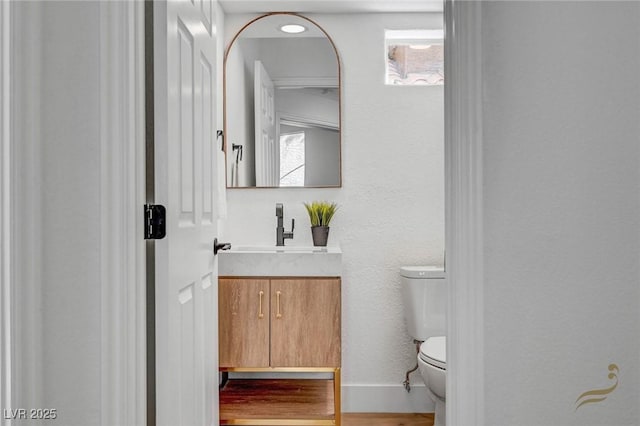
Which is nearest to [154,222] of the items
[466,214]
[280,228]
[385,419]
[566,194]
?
[466,214]

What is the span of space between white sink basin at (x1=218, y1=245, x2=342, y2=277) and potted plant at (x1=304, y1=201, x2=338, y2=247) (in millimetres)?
375

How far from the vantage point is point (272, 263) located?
2.57 m

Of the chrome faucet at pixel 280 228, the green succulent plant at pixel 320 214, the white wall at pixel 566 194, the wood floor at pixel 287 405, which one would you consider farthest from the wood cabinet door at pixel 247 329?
the white wall at pixel 566 194

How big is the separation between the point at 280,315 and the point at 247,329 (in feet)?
0.54

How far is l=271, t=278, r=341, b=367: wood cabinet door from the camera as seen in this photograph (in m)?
2.55

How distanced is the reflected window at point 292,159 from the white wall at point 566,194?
1.90 meters

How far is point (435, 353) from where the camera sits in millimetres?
2369

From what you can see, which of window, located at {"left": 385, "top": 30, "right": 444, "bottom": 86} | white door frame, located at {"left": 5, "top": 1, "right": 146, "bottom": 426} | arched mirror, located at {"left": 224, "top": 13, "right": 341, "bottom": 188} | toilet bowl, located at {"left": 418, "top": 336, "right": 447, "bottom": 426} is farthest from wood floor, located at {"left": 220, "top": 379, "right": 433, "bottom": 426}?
window, located at {"left": 385, "top": 30, "right": 444, "bottom": 86}

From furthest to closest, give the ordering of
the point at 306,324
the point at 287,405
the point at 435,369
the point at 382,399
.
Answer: the point at 382,399
the point at 287,405
the point at 306,324
the point at 435,369

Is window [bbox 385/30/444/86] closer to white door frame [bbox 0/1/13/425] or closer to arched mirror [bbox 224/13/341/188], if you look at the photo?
arched mirror [bbox 224/13/341/188]

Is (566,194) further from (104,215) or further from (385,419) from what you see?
(385,419)

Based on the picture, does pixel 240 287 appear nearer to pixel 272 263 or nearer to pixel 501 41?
pixel 272 263

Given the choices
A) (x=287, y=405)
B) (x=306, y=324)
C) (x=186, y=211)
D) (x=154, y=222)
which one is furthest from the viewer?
(x=287, y=405)

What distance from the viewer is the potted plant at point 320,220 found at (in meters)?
2.94
